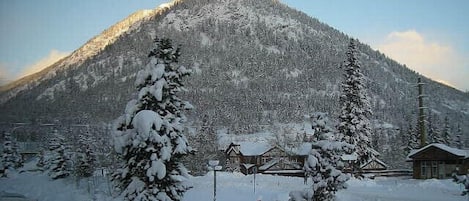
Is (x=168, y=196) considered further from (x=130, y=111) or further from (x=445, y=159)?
(x=445, y=159)

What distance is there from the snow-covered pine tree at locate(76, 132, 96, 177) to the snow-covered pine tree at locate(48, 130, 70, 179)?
1962 mm

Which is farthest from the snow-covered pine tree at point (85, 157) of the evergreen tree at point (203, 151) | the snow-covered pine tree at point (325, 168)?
the snow-covered pine tree at point (325, 168)

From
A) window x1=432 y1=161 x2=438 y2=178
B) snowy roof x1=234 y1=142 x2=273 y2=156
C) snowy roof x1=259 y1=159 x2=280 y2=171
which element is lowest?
snowy roof x1=259 y1=159 x2=280 y2=171

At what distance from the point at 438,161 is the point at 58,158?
3998cm

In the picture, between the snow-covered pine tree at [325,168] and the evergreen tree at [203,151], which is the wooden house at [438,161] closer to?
the evergreen tree at [203,151]

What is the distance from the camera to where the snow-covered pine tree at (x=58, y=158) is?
56.8 meters

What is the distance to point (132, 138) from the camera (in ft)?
54.0

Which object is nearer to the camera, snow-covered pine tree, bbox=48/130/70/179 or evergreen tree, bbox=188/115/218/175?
evergreen tree, bbox=188/115/218/175

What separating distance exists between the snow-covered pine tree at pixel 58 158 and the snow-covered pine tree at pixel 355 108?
31.3 metres

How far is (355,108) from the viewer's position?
43.3m

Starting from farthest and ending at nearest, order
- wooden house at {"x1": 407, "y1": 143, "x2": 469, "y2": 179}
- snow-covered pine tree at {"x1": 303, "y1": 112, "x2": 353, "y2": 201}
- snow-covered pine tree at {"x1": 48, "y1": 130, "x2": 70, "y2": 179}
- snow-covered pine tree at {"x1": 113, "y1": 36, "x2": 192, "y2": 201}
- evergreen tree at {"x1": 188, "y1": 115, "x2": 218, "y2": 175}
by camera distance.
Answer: snow-covered pine tree at {"x1": 48, "y1": 130, "x2": 70, "y2": 179} → evergreen tree at {"x1": 188, "y1": 115, "x2": 218, "y2": 175} → wooden house at {"x1": 407, "y1": 143, "x2": 469, "y2": 179} → snow-covered pine tree at {"x1": 113, "y1": 36, "x2": 192, "y2": 201} → snow-covered pine tree at {"x1": 303, "y1": 112, "x2": 353, "y2": 201}

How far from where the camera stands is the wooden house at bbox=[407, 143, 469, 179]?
Answer: 134 ft

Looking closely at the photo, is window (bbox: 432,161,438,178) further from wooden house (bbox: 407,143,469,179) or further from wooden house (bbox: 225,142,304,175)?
wooden house (bbox: 225,142,304,175)

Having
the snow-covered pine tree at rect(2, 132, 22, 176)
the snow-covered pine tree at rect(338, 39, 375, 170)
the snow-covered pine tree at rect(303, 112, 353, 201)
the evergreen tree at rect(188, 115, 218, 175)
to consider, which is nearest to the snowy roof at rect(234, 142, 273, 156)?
the evergreen tree at rect(188, 115, 218, 175)
